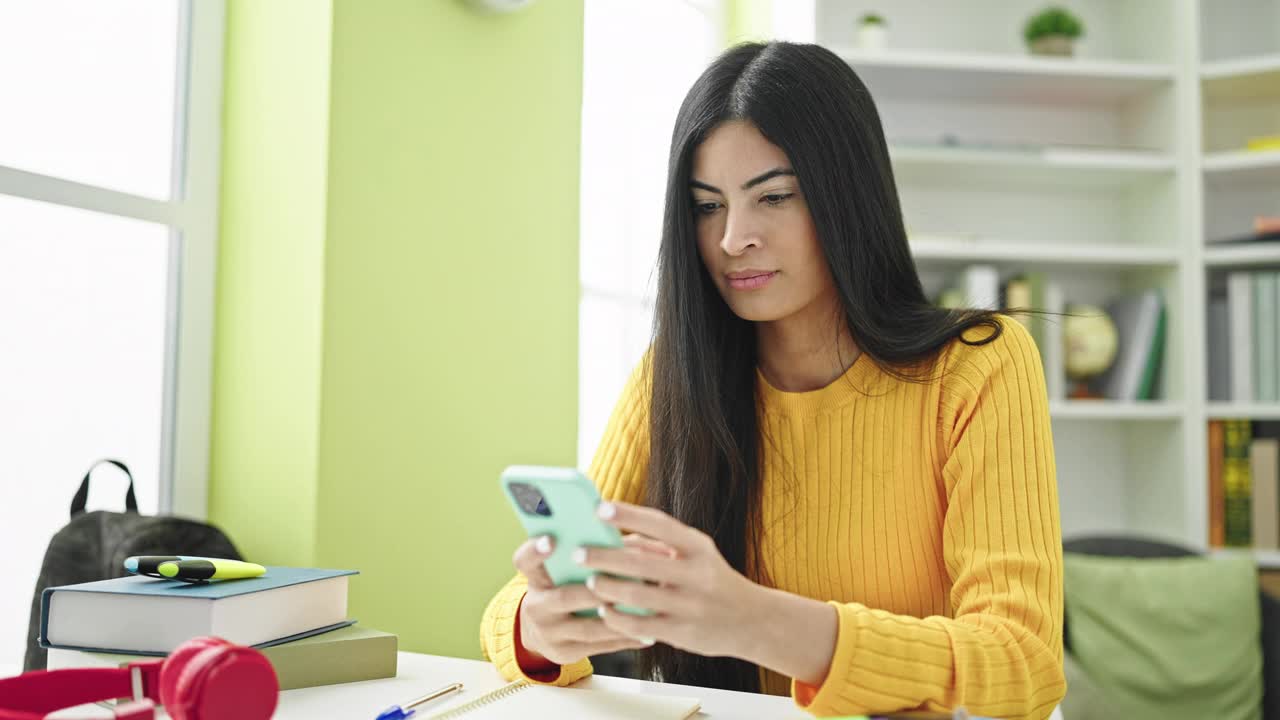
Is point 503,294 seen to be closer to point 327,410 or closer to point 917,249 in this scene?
point 327,410

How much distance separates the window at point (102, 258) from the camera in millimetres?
1216

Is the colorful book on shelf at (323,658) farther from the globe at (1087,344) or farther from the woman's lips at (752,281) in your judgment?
the globe at (1087,344)

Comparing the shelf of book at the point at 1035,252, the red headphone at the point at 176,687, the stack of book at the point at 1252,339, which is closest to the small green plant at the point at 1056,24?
the shelf of book at the point at 1035,252

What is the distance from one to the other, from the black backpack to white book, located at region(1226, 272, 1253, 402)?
258 centimetres

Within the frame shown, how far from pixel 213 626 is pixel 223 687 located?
A: 175 mm

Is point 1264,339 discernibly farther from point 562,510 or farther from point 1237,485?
point 562,510

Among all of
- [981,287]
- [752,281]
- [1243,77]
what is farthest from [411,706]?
[1243,77]

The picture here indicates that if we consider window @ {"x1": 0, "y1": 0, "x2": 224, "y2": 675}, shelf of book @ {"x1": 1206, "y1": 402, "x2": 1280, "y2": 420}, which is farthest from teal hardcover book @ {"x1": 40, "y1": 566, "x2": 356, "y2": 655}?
shelf of book @ {"x1": 1206, "y1": 402, "x2": 1280, "y2": 420}

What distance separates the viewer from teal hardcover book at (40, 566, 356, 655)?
86 centimetres

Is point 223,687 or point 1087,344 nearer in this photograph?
point 223,687

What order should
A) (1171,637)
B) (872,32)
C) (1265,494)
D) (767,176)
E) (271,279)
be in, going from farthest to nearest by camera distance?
(872,32)
(1265,494)
(1171,637)
(271,279)
(767,176)

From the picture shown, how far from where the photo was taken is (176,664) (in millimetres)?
704

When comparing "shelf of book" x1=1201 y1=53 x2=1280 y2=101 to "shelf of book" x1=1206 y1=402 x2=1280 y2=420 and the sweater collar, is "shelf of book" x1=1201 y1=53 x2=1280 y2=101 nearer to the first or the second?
"shelf of book" x1=1206 y1=402 x2=1280 y2=420

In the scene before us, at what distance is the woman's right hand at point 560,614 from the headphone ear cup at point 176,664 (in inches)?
9.1
